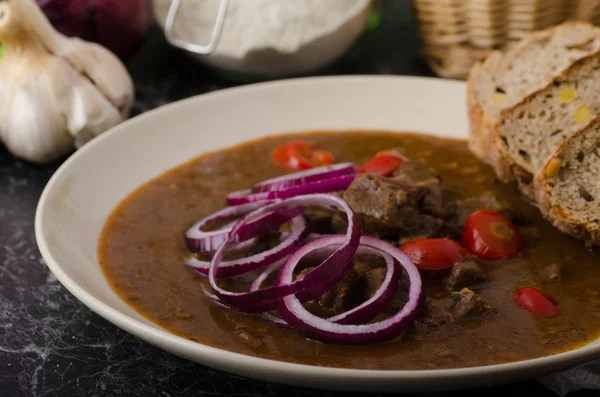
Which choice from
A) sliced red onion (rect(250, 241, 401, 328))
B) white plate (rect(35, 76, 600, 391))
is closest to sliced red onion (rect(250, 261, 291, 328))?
sliced red onion (rect(250, 241, 401, 328))

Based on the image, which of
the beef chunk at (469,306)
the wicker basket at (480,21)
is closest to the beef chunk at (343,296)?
the beef chunk at (469,306)

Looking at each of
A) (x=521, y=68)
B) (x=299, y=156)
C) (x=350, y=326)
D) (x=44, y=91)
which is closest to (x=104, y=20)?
(x=44, y=91)

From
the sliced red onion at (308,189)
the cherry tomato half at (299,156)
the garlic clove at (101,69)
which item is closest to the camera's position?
the sliced red onion at (308,189)

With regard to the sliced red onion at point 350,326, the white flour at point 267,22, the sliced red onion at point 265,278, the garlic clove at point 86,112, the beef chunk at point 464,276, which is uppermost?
the sliced red onion at point 350,326

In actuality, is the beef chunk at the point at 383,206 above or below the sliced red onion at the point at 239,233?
above

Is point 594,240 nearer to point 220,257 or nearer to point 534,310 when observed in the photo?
point 534,310

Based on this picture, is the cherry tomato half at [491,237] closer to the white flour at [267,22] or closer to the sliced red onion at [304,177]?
the sliced red onion at [304,177]

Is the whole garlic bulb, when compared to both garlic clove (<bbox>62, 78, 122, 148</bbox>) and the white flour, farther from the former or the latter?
the white flour
